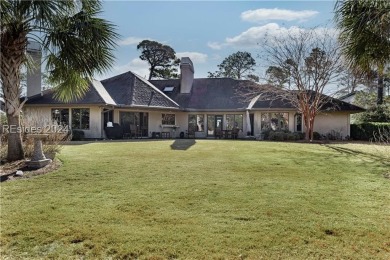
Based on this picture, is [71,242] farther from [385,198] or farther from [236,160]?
[236,160]

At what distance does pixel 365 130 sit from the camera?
78.6ft

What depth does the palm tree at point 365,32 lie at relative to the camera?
6863 millimetres

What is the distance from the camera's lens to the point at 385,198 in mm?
5895

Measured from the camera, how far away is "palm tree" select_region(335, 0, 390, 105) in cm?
686

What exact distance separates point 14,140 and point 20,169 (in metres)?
1.24

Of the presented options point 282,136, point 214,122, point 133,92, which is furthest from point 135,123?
point 282,136

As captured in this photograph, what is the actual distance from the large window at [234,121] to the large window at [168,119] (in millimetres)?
4758

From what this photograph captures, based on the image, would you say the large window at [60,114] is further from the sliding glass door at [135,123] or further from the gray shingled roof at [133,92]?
the sliding glass door at [135,123]

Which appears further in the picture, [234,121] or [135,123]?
[234,121]

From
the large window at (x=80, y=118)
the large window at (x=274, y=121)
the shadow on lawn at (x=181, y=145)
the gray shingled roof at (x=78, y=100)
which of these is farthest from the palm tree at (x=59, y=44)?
the large window at (x=274, y=121)

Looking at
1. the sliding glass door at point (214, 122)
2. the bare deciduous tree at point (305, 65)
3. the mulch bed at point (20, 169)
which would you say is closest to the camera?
the mulch bed at point (20, 169)

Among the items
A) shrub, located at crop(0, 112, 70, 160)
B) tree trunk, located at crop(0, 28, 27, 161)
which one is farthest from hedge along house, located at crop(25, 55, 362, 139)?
tree trunk, located at crop(0, 28, 27, 161)

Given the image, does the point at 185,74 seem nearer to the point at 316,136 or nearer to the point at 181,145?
the point at 316,136

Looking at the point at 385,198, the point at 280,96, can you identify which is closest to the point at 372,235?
the point at 385,198
